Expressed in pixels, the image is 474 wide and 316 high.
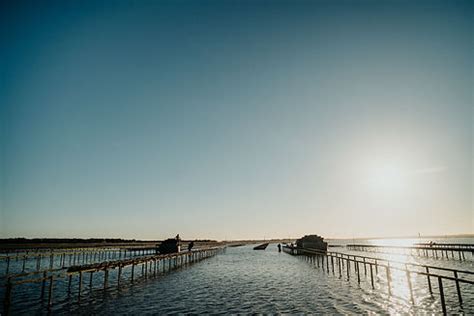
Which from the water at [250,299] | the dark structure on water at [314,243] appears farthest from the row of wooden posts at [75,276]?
the dark structure on water at [314,243]

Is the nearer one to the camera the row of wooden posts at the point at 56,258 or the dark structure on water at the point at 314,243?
the row of wooden posts at the point at 56,258

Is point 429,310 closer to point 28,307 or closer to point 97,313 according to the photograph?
point 97,313

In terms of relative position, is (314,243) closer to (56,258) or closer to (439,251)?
(439,251)

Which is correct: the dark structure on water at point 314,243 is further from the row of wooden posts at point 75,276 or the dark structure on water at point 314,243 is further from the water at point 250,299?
the water at point 250,299

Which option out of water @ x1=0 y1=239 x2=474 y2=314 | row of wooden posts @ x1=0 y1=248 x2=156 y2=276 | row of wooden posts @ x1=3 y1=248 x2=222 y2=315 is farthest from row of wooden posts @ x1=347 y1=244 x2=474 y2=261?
row of wooden posts @ x1=0 y1=248 x2=156 y2=276

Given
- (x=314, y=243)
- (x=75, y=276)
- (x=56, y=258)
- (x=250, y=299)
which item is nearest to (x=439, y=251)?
(x=314, y=243)

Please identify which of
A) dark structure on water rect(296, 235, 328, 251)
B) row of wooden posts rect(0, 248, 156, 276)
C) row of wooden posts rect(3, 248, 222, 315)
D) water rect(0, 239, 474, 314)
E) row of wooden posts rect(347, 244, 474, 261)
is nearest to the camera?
row of wooden posts rect(3, 248, 222, 315)

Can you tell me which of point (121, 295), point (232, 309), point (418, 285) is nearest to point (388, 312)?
point (232, 309)

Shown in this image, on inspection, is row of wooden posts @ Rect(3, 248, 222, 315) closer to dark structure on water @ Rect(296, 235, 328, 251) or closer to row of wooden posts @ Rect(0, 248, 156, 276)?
row of wooden posts @ Rect(0, 248, 156, 276)

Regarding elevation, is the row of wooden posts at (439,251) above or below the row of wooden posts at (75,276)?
below

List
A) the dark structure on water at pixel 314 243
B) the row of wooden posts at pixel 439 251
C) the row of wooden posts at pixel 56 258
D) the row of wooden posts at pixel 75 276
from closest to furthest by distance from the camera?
the row of wooden posts at pixel 75 276
the row of wooden posts at pixel 56 258
the row of wooden posts at pixel 439 251
the dark structure on water at pixel 314 243

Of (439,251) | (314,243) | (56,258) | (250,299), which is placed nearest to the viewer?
(250,299)

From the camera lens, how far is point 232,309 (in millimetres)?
18562

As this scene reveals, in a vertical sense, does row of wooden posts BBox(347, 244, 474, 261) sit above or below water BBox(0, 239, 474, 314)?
below
